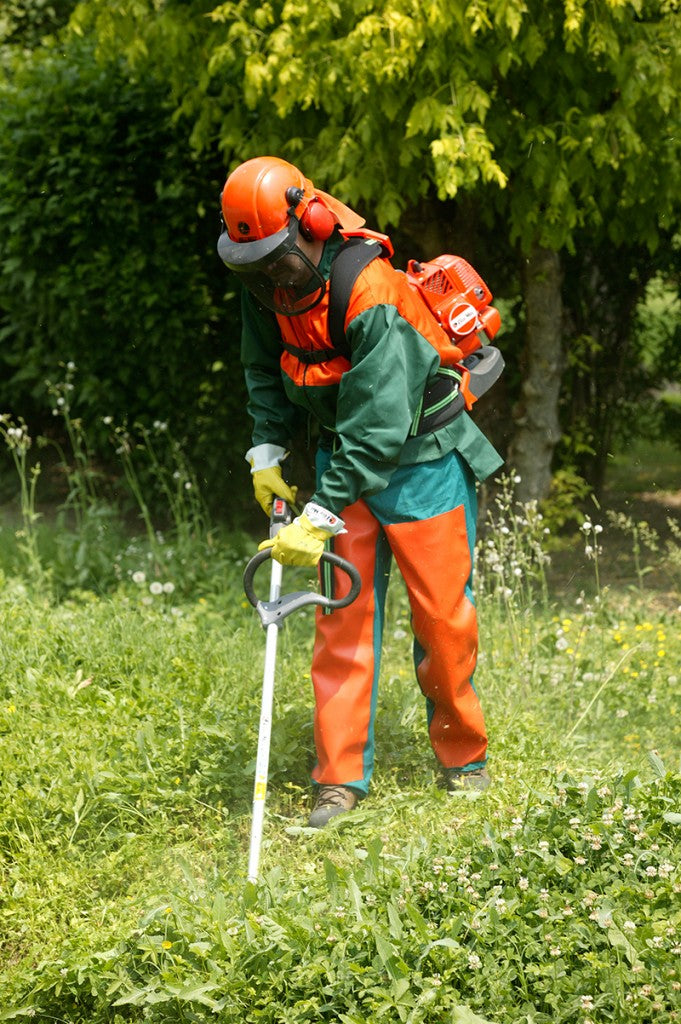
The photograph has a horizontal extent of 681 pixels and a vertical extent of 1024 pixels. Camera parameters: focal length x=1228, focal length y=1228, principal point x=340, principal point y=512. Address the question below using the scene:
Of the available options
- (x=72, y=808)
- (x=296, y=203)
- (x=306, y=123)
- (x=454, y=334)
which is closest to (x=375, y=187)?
(x=306, y=123)

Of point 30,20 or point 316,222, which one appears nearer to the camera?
point 316,222

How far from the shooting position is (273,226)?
304 cm

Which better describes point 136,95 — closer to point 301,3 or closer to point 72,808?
point 301,3

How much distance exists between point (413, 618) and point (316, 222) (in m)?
1.16

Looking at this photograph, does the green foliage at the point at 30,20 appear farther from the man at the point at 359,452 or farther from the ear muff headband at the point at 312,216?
the ear muff headband at the point at 312,216

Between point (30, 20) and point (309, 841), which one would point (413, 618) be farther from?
point (30, 20)

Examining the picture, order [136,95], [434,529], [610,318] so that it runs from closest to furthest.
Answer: [434,529] < [136,95] < [610,318]

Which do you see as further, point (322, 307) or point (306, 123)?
point (306, 123)

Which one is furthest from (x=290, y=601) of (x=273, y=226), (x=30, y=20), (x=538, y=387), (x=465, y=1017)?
(x=30, y=20)

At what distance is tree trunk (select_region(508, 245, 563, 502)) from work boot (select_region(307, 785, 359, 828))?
9.54ft

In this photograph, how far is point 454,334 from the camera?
3.54 metres

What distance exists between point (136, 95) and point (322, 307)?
3.65m

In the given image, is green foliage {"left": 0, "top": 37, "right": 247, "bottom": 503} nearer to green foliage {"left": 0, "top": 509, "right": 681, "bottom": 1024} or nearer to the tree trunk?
the tree trunk

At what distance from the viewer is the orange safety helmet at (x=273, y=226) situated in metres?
3.02
